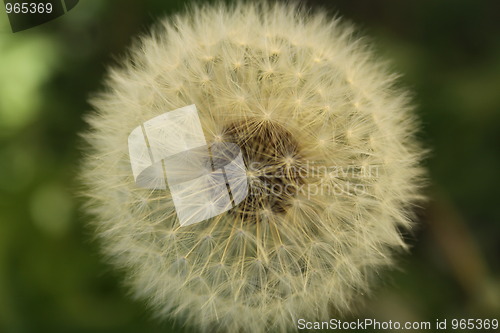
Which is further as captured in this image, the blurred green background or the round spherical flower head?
the blurred green background

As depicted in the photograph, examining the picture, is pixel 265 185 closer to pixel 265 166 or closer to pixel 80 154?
pixel 265 166

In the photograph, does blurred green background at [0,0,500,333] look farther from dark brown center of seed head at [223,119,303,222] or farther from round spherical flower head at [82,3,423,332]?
dark brown center of seed head at [223,119,303,222]

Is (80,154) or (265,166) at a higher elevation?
(265,166)

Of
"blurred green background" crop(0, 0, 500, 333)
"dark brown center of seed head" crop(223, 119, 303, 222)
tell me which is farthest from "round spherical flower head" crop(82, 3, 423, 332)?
"blurred green background" crop(0, 0, 500, 333)

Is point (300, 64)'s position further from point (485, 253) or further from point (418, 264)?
point (485, 253)

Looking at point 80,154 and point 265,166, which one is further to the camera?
point 80,154

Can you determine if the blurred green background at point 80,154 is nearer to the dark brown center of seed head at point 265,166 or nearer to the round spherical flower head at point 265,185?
the round spherical flower head at point 265,185

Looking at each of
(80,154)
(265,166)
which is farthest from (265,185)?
(80,154)
